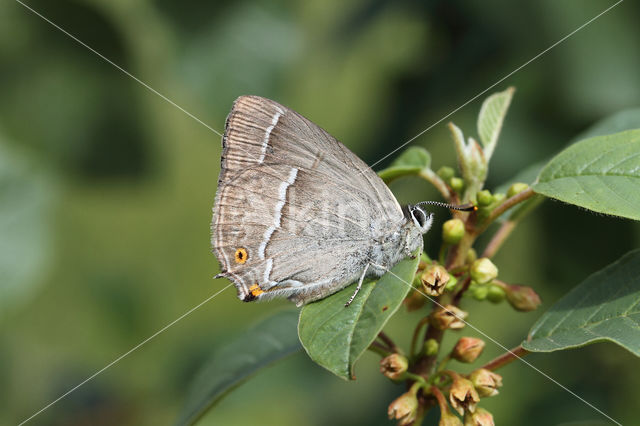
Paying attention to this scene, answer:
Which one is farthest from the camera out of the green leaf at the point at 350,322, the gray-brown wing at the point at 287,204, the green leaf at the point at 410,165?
the gray-brown wing at the point at 287,204

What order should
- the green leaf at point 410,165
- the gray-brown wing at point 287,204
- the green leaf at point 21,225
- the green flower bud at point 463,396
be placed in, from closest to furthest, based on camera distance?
1. the green flower bud at point 463,396
2. the green leaf at point 410,165
3. the gray-brown wing at point 287,204
4. the green leaf at point 21,225

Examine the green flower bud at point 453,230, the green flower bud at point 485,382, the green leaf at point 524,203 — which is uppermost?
the green flower bud at point 453,230

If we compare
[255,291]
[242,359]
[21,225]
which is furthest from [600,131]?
[21,225]

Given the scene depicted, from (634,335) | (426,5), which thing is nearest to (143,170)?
(426,5)

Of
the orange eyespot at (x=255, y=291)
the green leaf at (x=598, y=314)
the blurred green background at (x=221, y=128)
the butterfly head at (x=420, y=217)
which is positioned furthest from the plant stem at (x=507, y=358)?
the blurred green background at (x=221, y=128)

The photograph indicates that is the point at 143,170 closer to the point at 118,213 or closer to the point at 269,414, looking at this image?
the point at 118,213

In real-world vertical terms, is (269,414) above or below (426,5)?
below

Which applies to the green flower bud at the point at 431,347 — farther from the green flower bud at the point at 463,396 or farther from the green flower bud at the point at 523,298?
the green flower bud at the point at 523,298
